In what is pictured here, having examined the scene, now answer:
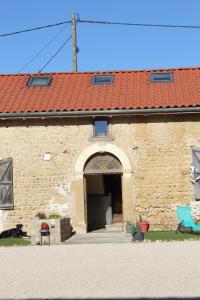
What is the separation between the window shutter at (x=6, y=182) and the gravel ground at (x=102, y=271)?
401 centimetres

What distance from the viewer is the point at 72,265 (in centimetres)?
874

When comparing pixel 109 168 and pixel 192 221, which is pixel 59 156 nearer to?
pixel 109 168

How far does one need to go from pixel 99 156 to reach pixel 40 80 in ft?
16.1

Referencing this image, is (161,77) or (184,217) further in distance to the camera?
(161,77)

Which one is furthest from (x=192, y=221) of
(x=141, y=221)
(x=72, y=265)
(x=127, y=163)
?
(x=72, y=265)

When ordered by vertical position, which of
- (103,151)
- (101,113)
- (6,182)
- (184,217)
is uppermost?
(101,113)

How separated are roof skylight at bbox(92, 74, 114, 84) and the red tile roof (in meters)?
0.21

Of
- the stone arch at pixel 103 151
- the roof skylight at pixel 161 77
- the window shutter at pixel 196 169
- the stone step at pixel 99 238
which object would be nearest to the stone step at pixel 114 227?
the stone step at pixel 99 238

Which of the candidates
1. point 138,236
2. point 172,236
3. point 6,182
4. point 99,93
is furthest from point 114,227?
point 99,93

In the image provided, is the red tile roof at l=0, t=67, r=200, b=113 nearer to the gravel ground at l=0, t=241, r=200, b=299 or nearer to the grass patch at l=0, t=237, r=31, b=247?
the grass patch at l=0, t=237, r=31, b=247

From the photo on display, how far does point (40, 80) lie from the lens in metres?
18.8

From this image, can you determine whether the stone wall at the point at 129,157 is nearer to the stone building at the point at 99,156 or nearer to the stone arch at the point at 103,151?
the stone building at the point at 99,156

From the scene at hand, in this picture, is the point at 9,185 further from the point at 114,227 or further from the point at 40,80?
the point at 40,80

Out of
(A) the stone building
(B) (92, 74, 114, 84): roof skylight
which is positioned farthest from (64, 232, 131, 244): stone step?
(B) (92, 74, 114, 84): roof skylight
